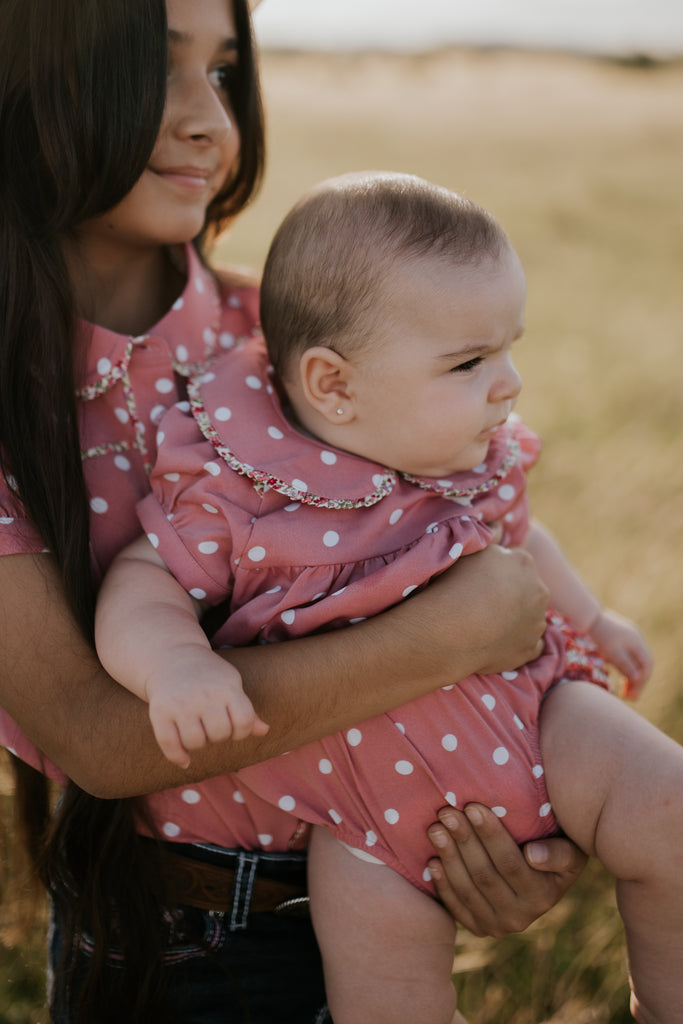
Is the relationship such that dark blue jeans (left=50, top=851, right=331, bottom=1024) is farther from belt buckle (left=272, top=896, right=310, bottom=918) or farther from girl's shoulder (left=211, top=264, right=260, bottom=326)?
girl's shoulder (left=211, top=264, right=260, bottom=326)

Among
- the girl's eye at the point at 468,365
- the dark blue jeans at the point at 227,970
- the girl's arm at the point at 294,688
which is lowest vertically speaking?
the dark blue jeans at the point at 227,970

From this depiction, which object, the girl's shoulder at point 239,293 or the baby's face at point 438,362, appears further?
the girl's shoulder at point 239,293

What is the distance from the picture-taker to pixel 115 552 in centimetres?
159

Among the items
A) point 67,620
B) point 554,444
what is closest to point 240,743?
point 67,620

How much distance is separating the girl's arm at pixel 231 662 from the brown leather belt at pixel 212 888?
10.0 inches

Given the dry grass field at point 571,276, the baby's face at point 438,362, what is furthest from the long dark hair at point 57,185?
the dry grass field at point 571,276

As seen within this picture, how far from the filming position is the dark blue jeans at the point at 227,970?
1678 mm

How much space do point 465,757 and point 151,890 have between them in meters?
0.61

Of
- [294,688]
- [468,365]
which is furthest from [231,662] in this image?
[468,365]

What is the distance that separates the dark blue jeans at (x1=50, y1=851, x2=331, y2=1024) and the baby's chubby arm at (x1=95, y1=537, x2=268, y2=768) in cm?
57

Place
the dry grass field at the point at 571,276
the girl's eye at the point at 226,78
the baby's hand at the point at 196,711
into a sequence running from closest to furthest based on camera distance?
the baby's hand at the point at 196,711, the girl's eye at the point at 226,78, the dry grass field at the point at 571,276

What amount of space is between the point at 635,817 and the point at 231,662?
2.15 feet

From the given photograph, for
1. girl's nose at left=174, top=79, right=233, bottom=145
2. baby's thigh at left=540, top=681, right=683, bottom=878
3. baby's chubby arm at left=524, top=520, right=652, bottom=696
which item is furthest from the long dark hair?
baby's chubby arm at left=524, top=520, right=652, bottom=696

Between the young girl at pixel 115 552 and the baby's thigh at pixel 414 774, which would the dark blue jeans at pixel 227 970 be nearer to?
the young girl at pixel 115 552
